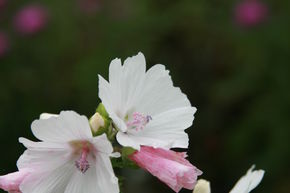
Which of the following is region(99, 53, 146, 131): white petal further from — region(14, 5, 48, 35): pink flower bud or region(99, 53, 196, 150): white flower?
region(14, 5, 48, 35): pink flower bud

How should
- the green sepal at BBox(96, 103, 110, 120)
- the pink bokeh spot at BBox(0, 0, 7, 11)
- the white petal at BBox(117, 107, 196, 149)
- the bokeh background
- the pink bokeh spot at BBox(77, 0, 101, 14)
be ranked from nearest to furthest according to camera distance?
the white petal at BBox(117, 107, 196, 149)
the green sepal at BBox(96, 103, 110, 120)
the bokeh background
the pink bokeh spot at BBox(0, 0, 7, 11)
the pink bokeh spot at BBox(77, 0, 101, 14)

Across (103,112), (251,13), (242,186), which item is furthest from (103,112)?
(251,13)

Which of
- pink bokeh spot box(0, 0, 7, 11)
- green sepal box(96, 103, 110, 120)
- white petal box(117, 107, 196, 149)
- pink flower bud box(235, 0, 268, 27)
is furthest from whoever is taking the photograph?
pink bokeh spot box(0, 0, 7, 11)

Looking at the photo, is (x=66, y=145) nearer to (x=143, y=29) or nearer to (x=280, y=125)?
(x=280, y=125)

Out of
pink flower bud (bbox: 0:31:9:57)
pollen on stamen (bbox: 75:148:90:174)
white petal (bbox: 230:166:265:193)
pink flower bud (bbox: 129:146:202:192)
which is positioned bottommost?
white petal (bbox: 230:166:265:193)

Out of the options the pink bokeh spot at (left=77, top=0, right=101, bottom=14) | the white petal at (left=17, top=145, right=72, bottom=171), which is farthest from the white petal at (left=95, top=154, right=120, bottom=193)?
the pink bokeh spot at (left=77, top=0, right=101, bottom=14)

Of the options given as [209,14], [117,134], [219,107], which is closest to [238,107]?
[219,107]

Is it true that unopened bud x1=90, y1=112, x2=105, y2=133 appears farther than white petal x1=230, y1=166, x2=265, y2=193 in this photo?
No

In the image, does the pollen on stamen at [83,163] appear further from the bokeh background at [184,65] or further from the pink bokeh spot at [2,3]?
the pink bokeh spot at [2,3]
